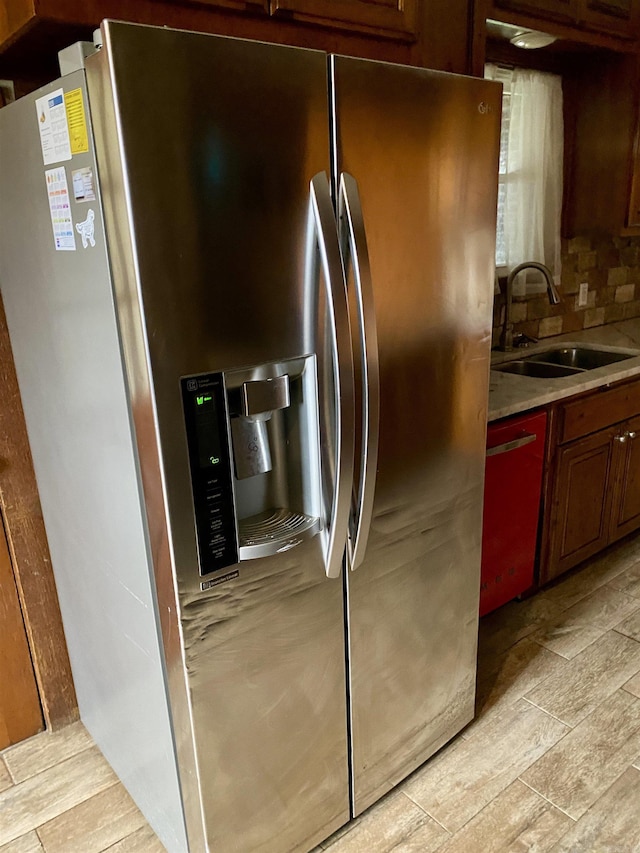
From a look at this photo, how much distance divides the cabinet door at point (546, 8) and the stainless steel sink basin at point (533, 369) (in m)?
1.24

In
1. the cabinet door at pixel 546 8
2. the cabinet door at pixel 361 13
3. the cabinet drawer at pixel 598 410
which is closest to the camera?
the cabinet door at pixel 361 13

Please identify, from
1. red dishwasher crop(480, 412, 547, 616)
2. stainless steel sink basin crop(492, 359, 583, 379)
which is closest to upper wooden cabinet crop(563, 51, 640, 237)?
stainless steel sink basin crop(492, 359, 583, 379)

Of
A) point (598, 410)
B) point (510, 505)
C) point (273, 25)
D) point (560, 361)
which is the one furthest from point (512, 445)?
point (273, 25)

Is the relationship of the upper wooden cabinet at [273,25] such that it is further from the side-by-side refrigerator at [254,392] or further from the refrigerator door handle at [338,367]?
the refrigerator door handle at [338,367]

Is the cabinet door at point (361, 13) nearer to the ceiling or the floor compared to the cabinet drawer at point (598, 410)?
nearer to the ceiling

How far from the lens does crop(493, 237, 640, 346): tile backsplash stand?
2975 millimetres

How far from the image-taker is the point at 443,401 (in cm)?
153

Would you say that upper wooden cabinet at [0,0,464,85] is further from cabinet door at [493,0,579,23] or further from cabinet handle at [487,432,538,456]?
cabinet handle at [487,432,538,456]

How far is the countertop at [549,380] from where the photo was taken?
214cm

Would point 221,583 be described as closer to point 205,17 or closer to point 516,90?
point 205,17

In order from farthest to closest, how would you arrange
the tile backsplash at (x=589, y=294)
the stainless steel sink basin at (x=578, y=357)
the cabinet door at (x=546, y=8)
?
the tile backsplash at (x=589, y=294) → the stainless steel sink basin at (x=578, y=357) → the cabinet door at (x=546, y=8)

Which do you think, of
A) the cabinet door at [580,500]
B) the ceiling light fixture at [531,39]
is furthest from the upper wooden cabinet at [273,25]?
the cabinet door at [580,500]

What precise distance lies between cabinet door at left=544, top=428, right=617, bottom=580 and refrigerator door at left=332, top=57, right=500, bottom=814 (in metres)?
0.81

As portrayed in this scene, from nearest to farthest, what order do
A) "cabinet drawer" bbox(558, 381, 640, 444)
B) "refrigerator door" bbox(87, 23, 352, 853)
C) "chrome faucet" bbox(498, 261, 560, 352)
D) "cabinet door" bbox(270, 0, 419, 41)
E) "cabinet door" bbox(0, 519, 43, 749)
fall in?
"refrigerator door" bbox(87, 23, 352, 853)
"cabinet door" bbox(270, 0, 419, 41)
"cabinet door" bbox(0, 519, 43, 749)
"cabinet drawer" bbox(558, 381, 640, 444)
"chrome faucet" bbox(498, 261, 560, 352)
